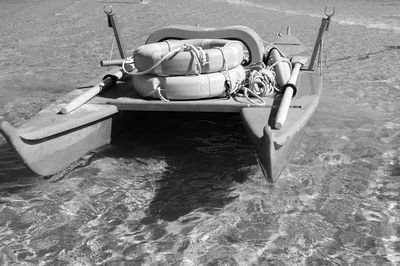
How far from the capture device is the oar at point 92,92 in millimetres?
4879

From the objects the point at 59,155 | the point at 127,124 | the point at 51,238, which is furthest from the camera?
the point at 127,124

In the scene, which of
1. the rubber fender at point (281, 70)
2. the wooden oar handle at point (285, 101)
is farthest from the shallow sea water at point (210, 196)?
the rubber fender at point (281, 70)

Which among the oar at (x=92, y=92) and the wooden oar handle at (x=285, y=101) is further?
the oar at (x=92, y=92)

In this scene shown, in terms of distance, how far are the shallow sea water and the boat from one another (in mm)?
351

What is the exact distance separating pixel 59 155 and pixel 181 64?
154 cm

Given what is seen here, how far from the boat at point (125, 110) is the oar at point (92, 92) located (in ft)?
0.03

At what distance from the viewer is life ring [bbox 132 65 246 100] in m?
4.86

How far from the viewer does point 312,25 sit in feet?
47.4

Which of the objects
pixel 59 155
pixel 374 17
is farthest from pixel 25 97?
pixel 374 17

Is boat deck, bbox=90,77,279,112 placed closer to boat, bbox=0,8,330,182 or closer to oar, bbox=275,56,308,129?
boat, bbox=0,8,330,182

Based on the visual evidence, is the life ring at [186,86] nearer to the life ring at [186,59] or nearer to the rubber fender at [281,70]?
the life ring at [186,59]

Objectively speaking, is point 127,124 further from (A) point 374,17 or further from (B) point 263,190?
(A) point 374,17

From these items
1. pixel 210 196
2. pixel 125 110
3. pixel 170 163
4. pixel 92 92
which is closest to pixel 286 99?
pixel 210 196

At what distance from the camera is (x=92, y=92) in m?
5.29
